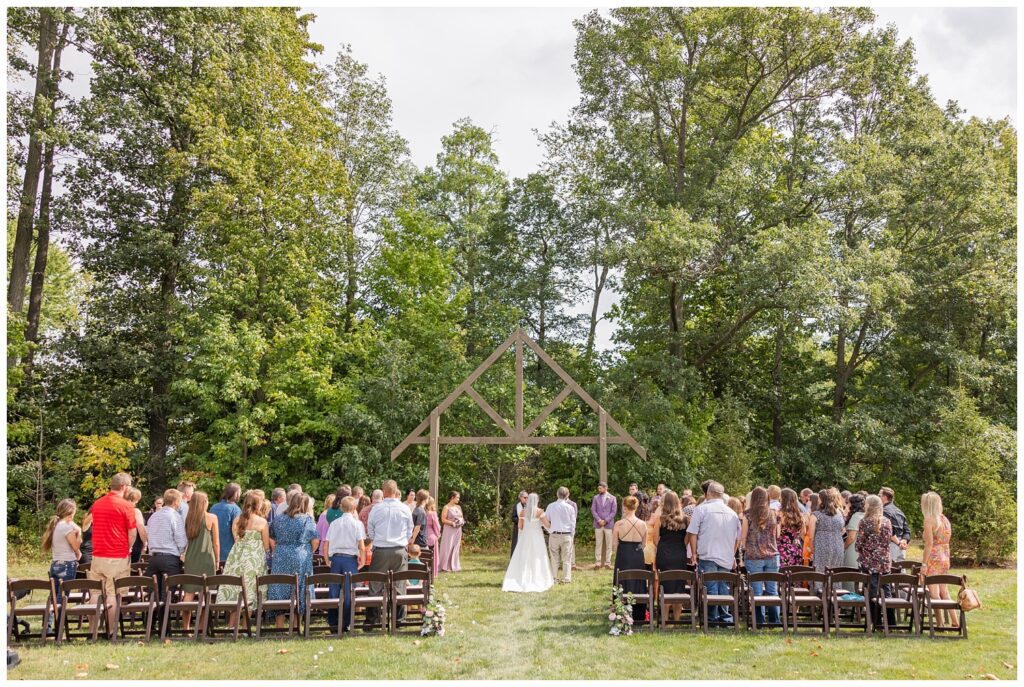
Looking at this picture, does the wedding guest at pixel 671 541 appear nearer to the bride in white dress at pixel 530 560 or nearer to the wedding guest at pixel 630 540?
the wedding guest at pixel 630 540

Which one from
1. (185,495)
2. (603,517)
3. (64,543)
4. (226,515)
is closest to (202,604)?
(226,515)

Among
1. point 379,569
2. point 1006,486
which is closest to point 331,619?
point 379,569

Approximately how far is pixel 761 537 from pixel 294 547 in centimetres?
536

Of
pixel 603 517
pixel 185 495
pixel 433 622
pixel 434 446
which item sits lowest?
pixel 433 622

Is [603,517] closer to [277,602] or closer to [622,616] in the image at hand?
[622,616]

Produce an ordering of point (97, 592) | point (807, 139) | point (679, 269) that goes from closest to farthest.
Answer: point (97, 592) < point (679, 269) < point (807, 139)

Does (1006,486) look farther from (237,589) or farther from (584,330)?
(237,589)

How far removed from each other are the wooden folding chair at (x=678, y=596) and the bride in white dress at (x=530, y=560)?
3.94 m

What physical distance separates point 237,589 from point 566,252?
21894 mm

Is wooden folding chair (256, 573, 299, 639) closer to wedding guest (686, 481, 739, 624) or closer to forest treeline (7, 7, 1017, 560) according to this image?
wedding guest (686, 481, 739, 624)

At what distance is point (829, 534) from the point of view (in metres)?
11.1

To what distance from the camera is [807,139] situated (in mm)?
27062

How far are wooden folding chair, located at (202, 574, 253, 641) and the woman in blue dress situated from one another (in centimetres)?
41

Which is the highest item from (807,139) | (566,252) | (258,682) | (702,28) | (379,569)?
(702,28)
